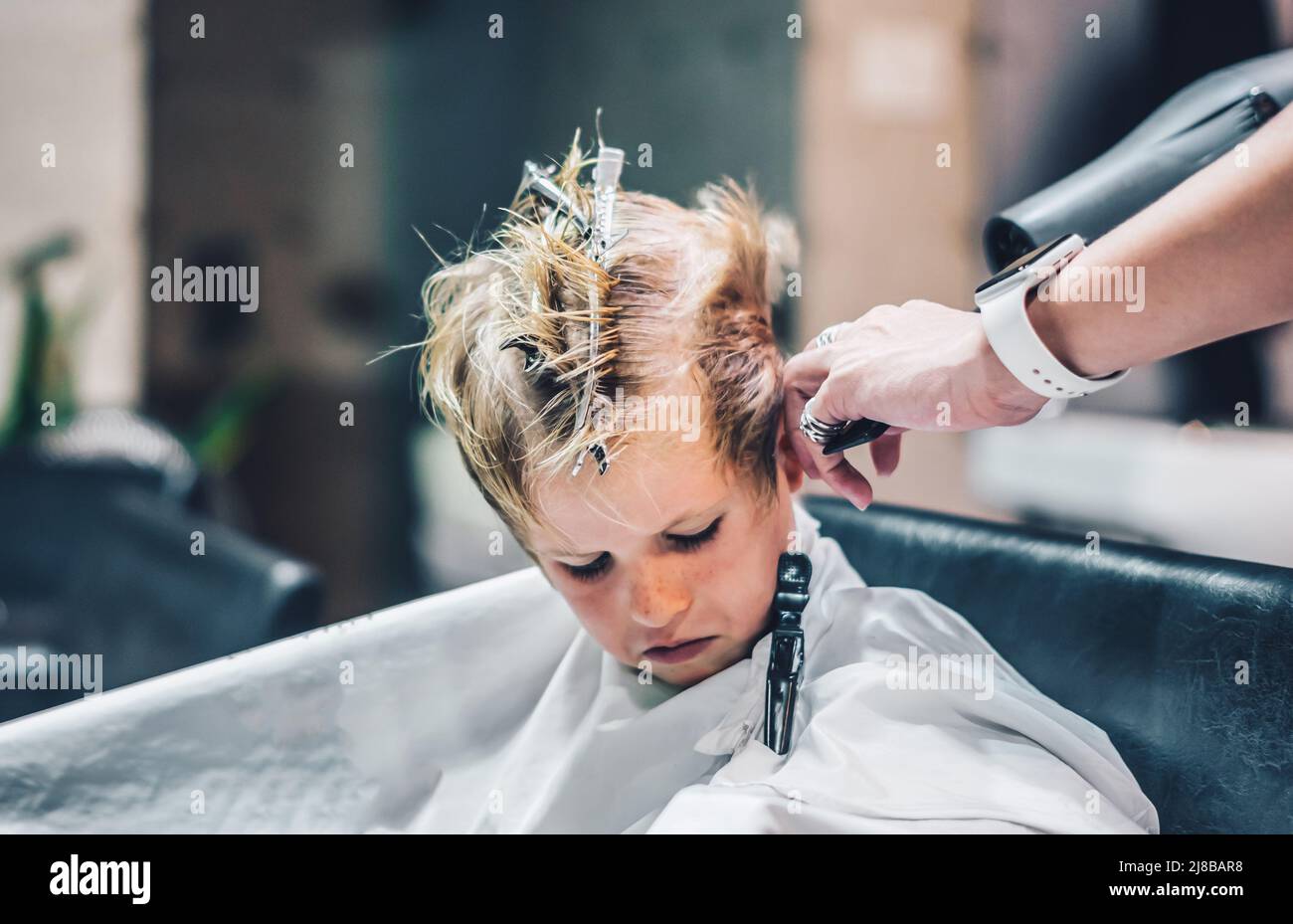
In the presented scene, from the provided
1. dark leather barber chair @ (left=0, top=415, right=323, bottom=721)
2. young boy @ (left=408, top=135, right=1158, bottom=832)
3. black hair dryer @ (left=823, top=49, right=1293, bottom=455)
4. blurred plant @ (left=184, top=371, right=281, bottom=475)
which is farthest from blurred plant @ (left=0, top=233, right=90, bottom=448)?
black hair dryer @ (left=823, top=49, right=1293, bottom=455)

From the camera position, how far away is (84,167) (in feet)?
9.36

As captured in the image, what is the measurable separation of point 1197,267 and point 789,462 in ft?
1.48

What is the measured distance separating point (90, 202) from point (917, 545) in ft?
9.00

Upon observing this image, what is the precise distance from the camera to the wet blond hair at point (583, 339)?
916 millimetres

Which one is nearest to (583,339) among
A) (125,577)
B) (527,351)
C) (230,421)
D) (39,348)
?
(527,351)

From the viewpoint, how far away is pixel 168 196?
2.98 m

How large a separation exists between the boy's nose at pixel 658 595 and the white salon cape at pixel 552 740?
0.44 feet

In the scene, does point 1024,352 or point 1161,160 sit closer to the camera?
point 1024,352

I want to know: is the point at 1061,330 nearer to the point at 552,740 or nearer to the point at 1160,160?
the point at 1160,160

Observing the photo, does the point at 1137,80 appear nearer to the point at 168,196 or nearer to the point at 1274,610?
the point at 1274,610

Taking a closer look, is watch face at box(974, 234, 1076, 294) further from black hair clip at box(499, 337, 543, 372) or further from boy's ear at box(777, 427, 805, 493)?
black hair clip at box(499, 337, 543, 372)

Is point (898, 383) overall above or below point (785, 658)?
above

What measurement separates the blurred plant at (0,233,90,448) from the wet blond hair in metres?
1.95
